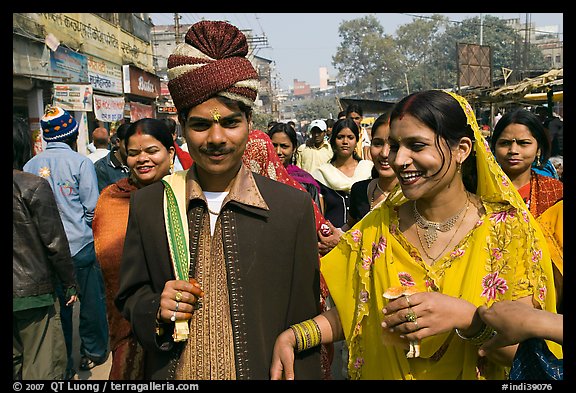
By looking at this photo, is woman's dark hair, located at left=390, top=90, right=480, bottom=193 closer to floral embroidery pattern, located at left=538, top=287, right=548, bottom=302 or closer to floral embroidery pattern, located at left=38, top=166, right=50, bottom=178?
floral embroidery pattern, located at left=538, top=287, right=548, bottom=302

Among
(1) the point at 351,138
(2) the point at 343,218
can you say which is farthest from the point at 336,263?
(1) the point at 351,138

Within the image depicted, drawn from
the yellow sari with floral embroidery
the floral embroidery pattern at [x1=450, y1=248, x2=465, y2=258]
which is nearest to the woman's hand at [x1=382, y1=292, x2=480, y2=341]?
the yellow sari with floral embroidery

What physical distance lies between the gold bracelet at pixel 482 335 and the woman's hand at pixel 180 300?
35.9 inches

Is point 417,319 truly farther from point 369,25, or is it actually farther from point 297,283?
point 369,25

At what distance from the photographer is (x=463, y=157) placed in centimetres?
195

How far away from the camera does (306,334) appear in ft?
6.05

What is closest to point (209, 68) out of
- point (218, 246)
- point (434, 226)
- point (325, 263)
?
point (218, 246)

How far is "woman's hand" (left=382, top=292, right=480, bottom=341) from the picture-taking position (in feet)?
5.43

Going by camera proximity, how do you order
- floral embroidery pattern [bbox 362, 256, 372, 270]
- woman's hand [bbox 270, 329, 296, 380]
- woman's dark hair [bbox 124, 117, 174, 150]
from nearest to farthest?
woman's hand [bbox 270, 329, 296, 380] → floral embroidery pattern [bbox 362, 256, 372, 270] → woman's dark hair [bbox 124, 117, 174, 150]

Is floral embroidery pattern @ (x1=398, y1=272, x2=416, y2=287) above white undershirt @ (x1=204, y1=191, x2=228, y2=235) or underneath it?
underneath

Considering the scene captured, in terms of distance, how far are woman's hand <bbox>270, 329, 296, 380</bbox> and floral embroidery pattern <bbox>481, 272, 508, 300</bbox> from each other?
2.35 feet

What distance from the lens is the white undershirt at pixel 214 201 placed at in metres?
1.93

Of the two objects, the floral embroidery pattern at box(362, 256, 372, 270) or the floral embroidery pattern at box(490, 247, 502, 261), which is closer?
the floral embroidery pattern at box(490, 247, 502, 261)

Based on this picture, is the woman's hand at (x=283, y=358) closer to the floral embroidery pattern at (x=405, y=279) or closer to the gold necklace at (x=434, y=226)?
the floral embroidery pattern at (x=405, y=279)
